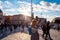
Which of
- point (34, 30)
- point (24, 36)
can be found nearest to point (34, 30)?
point (34, 30)

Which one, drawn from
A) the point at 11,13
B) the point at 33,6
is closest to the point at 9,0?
the point at 11,13

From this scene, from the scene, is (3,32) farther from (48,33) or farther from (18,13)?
A: (48,33)

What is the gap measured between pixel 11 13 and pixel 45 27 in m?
0.50

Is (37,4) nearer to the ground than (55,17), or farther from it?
farther from it

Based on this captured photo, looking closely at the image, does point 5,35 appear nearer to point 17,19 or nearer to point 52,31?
point 17,19

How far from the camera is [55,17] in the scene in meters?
2.12

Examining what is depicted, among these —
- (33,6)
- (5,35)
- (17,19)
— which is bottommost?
(5,35)

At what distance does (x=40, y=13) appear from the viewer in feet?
7.04

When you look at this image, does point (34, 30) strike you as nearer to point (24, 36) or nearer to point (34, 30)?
point (34, 30)

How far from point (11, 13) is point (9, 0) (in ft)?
0.59

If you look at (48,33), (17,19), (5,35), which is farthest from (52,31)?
(5,35)

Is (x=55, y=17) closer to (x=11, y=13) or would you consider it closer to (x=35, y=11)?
(x=35, y=11)

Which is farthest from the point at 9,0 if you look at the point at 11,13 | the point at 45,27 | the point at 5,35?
the point at 45,27

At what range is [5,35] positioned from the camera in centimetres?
218
